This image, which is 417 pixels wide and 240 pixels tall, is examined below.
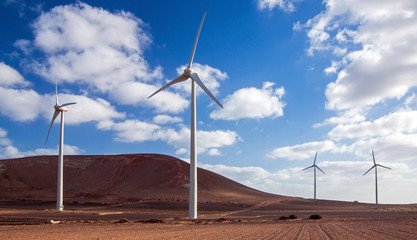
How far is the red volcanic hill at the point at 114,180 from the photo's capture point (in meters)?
86.5

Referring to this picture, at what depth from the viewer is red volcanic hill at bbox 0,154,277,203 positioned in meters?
86.5

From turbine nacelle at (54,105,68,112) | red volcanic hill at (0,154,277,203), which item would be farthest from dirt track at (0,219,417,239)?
red volcanic hill at (0,154,277,203)

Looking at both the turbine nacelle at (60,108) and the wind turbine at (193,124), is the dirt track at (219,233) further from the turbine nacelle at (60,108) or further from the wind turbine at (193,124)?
the turbine nacelle at (60,108)

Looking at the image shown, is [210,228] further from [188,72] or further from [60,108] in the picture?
[60,108]

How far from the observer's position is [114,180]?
322 ft

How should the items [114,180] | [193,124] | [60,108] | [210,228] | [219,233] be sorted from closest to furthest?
[219,233] → [210,228] → [193,124] → [60,108] → [114,180]

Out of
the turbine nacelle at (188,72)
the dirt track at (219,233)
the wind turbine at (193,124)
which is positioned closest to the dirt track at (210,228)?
the dirt track at (219,233)

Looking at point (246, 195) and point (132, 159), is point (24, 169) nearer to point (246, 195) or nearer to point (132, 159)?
point (132, 159)

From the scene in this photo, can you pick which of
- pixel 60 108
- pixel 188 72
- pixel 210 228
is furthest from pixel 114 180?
pixel 210 228

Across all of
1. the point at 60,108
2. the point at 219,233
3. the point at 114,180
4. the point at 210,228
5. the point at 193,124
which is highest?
the point at 60,108

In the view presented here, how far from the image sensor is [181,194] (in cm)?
8638

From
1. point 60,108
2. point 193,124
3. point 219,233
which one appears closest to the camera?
point 219,233

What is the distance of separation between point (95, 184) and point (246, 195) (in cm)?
3604

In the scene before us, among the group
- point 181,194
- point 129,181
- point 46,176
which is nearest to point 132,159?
point 129,181
